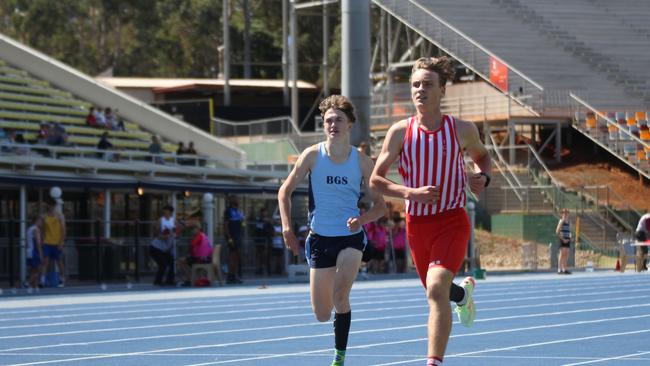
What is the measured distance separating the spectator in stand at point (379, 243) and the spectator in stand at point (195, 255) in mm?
4915

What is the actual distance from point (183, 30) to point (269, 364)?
252 ft

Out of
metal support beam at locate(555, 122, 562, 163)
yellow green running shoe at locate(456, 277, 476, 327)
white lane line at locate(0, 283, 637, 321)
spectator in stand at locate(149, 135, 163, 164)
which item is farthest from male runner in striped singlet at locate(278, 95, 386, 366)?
metal support beam at locate(555, 122, 562, 163)

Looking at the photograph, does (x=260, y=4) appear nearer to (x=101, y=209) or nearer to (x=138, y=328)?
(x=101, y=209)

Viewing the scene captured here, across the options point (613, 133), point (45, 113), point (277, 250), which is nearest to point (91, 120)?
point (45, 113)

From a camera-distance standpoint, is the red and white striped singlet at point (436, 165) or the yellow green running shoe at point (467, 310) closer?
the red and white striped singlet at point (436, 165)

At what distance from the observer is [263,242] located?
32781mm

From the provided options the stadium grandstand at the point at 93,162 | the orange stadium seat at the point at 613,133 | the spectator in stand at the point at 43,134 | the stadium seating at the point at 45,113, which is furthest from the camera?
the orange stadium seat at the point at 613,133

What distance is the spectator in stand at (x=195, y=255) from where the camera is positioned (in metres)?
28.5

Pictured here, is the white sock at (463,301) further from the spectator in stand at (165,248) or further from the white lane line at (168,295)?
the spectator in stand at (165,248)

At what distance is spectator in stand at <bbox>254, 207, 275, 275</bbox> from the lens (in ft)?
107

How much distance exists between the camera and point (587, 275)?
112ft

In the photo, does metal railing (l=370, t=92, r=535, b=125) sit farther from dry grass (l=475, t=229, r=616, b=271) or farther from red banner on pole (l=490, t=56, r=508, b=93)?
dry grass (l=475, t=229, r=616, b=271)

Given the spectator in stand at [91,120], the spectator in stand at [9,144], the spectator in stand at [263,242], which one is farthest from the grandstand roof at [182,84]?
the spectator in stand at [263,242]

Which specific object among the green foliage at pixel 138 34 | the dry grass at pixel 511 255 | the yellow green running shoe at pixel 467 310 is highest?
the green foliage at pixel 138 34
